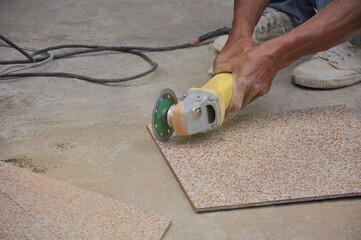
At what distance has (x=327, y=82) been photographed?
2529 mm

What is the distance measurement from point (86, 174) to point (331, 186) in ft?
3.41

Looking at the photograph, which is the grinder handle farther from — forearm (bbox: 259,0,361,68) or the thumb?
forearm (bbox: 259,0,361,68)

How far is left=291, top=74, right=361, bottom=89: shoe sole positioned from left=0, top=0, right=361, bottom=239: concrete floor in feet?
0.12

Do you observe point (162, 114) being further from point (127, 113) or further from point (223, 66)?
point (127, 113)

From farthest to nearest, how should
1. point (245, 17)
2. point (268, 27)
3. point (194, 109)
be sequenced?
point (268, 27), point (245, 17), point (194, 109)

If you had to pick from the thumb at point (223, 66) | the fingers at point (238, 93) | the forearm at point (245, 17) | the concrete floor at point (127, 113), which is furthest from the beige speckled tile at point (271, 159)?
the forearm at point (245, 17)

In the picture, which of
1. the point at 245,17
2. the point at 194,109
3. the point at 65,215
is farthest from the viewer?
the point at 245,17

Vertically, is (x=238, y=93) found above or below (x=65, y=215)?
above

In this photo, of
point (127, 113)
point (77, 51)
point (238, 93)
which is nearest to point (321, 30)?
point (238, 93)

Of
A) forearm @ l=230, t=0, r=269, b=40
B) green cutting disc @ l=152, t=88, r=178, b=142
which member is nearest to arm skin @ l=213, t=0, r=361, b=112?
forearm @ l=230, t=0, r=269, b=40

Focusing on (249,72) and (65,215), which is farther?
(249,72)

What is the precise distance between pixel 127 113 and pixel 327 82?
119cm

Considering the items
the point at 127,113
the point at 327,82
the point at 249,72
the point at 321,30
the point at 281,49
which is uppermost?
the point at 321,30

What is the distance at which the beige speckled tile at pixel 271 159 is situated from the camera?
1677mm
